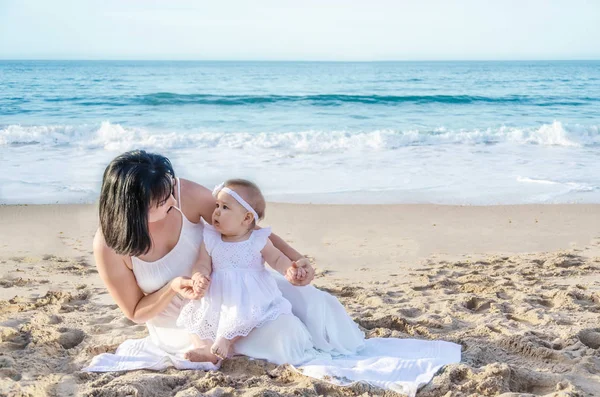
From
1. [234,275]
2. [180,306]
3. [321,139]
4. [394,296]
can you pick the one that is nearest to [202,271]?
[234,275]

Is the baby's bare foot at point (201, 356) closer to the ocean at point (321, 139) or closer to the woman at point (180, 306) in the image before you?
the woman at point (180, 306)

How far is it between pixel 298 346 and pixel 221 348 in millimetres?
394

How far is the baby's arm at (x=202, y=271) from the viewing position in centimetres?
286

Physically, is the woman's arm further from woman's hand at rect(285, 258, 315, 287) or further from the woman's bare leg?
woman's hand at rect(285, 258, 315, 287)

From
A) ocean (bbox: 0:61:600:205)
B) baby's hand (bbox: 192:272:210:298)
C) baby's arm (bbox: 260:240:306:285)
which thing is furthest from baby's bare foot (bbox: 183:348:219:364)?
ocean (bbox: 0:61:600:205)

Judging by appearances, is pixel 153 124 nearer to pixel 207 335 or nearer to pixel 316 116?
pixel 316 116

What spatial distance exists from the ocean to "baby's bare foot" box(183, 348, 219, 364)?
4.58 m

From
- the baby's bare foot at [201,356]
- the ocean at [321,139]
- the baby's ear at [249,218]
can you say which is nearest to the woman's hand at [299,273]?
the baby's ear at [249,218]

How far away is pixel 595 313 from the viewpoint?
416 cm

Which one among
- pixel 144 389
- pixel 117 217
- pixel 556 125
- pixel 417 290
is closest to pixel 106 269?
pixel 117 217

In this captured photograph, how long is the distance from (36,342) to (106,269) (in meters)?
0.94

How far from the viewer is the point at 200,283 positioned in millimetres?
2855

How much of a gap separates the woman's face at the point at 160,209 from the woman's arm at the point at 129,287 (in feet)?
0.82

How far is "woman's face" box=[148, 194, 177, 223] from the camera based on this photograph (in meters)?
2.79
